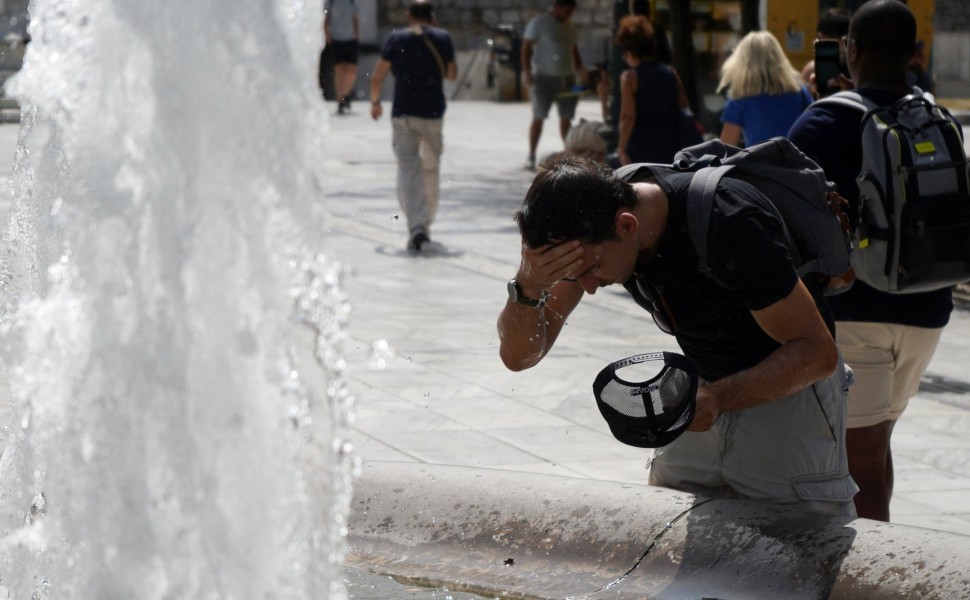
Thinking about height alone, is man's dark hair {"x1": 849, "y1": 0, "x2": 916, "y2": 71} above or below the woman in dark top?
above

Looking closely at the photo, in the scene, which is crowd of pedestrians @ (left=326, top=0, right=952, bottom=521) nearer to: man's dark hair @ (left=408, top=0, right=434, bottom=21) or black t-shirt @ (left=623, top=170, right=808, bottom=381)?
black t-shirt @ (left=623, top=170, right=808, bottom=381)

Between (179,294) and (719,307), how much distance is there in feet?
3.75

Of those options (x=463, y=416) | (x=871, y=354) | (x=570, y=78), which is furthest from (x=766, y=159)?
(x=570, y=78)

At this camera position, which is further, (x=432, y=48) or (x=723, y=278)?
(x=432, y=48)

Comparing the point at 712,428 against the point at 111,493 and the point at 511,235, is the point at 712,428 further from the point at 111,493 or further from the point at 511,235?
the point at 511,235

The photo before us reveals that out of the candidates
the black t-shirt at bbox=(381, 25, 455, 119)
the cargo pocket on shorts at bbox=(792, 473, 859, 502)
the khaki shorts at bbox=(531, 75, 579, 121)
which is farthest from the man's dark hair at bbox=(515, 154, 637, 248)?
the khaki shorts at bbox=(531, 75, 579, 121)

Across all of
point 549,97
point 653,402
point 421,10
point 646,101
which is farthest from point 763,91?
point 549,97

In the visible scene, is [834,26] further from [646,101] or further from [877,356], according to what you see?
[877,356]

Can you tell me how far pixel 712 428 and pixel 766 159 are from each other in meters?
0.61

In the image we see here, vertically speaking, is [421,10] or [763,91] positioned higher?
[421,10]

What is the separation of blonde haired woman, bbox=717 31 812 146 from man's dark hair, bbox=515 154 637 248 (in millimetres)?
5051

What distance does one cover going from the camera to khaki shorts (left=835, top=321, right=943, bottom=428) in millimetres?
4188

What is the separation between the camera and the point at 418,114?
10.6 meters

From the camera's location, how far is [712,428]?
3.49 m
